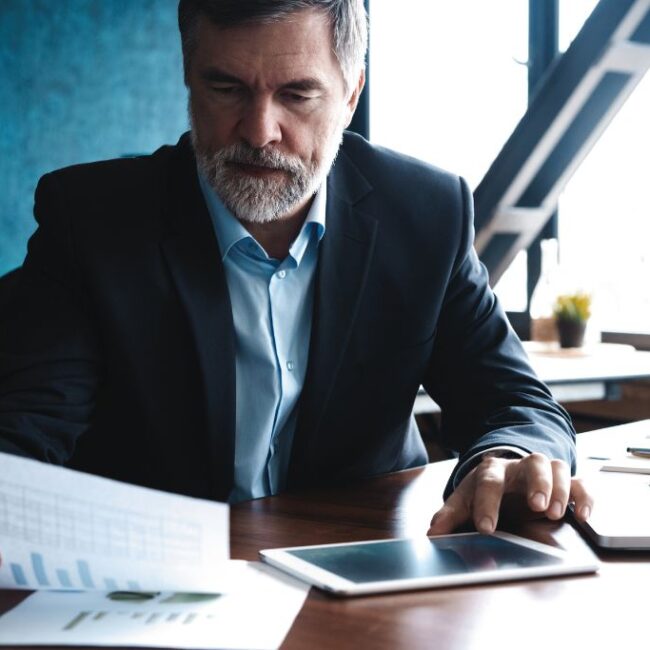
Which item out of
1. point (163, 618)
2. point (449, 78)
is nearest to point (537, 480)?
point (163, 618)

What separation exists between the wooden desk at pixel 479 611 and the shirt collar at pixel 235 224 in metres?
0.59

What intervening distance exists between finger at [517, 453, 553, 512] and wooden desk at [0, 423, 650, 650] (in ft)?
0.12

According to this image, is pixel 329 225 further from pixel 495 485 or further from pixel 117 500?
pixel 117 500

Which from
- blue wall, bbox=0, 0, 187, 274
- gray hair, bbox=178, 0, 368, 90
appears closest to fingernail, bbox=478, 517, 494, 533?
gray hair, bbox=178, 0, 368, 90

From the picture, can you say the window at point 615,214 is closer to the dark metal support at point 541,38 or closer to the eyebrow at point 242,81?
the dark metal support at point 541,38

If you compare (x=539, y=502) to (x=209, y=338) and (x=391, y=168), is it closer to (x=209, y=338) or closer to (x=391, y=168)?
(x=209, y=338)

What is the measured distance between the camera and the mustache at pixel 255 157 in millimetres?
1474

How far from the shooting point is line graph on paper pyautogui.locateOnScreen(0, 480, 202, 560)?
78cm

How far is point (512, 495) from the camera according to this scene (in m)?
1.15

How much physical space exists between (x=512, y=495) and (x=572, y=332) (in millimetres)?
2148

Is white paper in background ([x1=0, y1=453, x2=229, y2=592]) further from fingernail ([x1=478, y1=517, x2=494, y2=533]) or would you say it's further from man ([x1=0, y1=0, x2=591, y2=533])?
man ([x1=0, y1=0, x2=591, y2=533])

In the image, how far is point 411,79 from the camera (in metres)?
4.77

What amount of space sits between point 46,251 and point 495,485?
83cm

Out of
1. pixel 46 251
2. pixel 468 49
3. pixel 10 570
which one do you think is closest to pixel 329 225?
pixel 46 251
